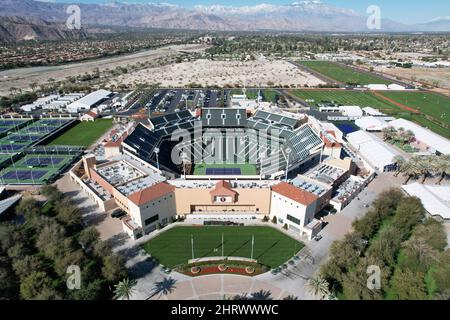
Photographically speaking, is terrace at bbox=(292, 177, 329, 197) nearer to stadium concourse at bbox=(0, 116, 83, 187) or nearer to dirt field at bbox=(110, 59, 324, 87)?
stadium concourse at bbox=(0, 116, 83, 187)

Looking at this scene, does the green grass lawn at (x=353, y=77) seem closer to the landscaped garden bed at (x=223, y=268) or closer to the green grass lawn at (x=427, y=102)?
the green grass lawn at (x=427, y=102)

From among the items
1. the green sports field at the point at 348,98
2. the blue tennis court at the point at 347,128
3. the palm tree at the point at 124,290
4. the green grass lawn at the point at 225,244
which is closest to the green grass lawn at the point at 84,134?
the green grass lawn at the point at 225,244

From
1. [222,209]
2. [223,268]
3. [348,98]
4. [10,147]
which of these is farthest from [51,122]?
[348,98]

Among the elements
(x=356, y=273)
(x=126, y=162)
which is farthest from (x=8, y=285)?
(x=356, y=273)

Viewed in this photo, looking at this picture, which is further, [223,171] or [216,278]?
[223,171]

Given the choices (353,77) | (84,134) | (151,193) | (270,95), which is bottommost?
(84,134)

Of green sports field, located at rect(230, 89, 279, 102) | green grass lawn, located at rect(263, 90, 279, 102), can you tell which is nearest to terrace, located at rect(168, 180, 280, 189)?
green grass lawn, located at rect(263, 90, 279, 102)

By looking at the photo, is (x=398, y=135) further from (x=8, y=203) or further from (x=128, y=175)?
(x=8, y=203)
